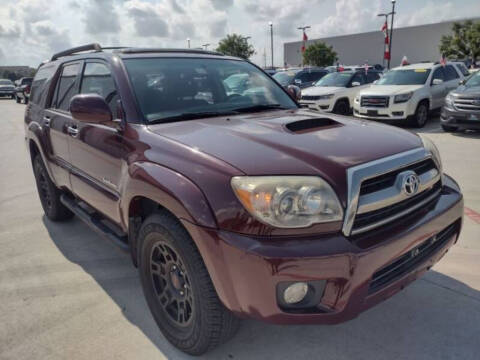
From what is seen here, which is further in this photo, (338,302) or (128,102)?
(128,102)

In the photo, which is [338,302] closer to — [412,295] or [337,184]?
[337,184]

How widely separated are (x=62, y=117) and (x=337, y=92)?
10.2 m

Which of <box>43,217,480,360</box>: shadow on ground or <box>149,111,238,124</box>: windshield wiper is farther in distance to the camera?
<box>149,111,238,124</box>: windshield wiper

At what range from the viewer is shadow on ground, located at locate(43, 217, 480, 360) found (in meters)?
2.39

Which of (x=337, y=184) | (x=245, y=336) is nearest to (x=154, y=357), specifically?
(x=245, y=336)

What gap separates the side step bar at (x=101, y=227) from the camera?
9.77 ft

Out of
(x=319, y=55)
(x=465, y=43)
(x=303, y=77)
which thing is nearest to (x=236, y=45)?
(x=319, y=55)

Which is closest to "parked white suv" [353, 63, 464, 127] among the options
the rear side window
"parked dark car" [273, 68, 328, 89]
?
"parked dark car" [273, 68, 328, 89]

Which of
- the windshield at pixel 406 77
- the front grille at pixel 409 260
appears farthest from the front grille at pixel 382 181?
the windshield at pixel 406 77

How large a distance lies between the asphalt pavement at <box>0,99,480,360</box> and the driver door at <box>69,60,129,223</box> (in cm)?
63

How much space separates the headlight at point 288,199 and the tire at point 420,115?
9878mm

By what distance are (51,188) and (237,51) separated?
175ft

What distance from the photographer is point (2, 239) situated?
4242 millimetres

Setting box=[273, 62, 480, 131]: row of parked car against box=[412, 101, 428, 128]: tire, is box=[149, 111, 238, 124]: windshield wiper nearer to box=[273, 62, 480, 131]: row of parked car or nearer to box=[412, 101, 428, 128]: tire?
box=[273, 62, 480, 131]: row of parked car
